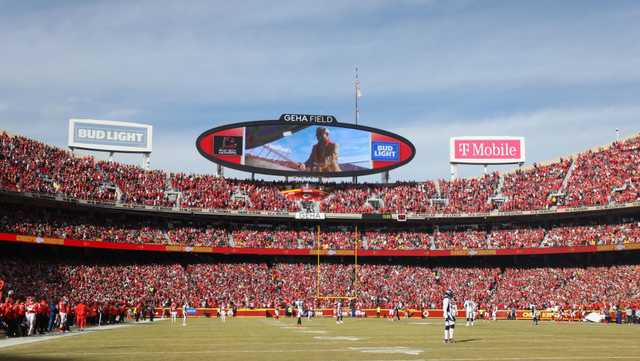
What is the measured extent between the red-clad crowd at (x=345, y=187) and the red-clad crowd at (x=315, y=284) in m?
6.56

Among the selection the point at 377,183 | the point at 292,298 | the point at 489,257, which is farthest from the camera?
the point at 377,183

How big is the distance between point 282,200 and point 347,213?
769 centimetres

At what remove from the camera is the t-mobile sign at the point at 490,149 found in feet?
280

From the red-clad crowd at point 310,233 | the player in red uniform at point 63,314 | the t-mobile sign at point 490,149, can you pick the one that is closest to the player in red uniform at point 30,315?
the player in red uniform at point 63,314

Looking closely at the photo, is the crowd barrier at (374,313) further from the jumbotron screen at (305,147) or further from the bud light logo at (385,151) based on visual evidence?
the bud light logo at (385,151)

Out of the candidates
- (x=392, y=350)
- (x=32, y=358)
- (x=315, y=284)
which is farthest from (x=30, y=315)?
(x=315, y=284)

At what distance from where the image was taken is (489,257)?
78.2 m

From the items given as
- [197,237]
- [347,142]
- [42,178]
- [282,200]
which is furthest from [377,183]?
[42,178]

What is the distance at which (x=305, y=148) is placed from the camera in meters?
81.1

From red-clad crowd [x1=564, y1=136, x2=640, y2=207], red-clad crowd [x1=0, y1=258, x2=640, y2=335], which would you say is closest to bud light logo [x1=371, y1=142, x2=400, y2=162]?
red-clad crowd [x1=0, y1=258, x2=640, y2=335]

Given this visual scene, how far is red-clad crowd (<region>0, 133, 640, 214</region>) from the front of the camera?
65.2 m

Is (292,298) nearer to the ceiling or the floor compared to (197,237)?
nearer to the floor

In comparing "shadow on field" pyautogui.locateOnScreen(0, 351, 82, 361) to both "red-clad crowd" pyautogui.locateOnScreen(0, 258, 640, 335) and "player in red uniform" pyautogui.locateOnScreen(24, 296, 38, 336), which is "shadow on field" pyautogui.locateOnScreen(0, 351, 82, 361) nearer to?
"player in red uniform" pyautogui.locateOnScreen(24, 296, 38, 336)

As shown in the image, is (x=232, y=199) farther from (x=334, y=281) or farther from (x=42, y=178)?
(x=42, y=178)
